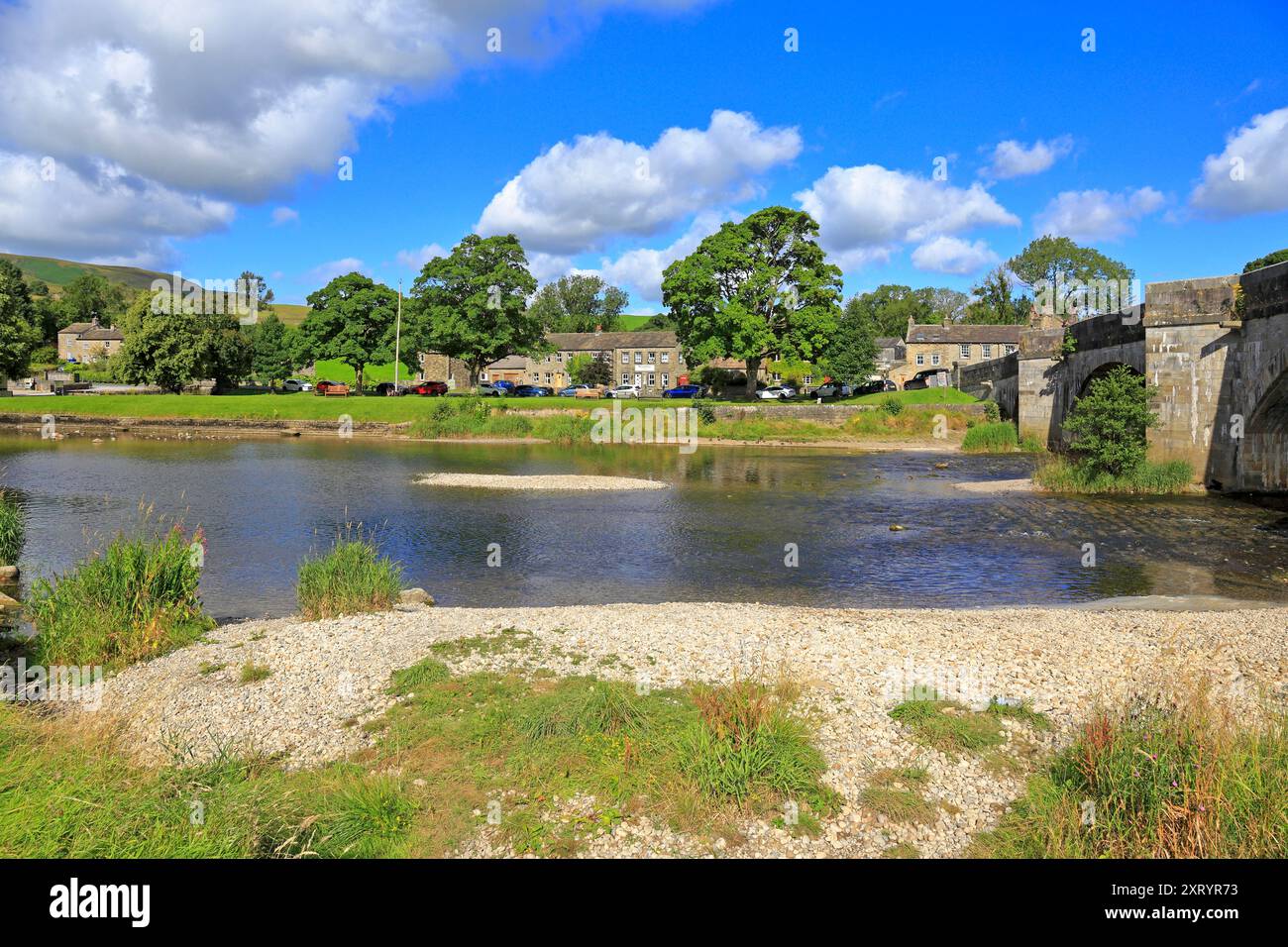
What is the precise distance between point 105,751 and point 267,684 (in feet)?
8.15

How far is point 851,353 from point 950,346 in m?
26.7

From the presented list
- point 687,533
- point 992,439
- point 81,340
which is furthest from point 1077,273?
point 81,340

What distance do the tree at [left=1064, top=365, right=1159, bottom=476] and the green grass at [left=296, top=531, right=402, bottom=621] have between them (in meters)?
29.4

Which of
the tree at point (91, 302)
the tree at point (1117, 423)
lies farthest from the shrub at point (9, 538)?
the tree at point (91, 302)

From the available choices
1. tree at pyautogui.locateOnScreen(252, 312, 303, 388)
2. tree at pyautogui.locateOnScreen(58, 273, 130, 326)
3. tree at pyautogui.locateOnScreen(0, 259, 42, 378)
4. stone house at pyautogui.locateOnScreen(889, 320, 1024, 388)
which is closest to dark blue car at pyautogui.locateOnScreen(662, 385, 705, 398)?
stone house at pyautogui.locateOnScreen(889, 320, 1024, 388)

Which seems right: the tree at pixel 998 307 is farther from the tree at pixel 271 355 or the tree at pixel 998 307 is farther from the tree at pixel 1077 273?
the tree at pixel 271 355

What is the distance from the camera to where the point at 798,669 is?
10.6m

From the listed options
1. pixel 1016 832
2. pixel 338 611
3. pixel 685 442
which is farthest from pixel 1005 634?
pixel 685 442

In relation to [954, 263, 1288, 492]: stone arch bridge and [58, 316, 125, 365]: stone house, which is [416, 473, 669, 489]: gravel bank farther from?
[58, 316, 125, 365]: stone house

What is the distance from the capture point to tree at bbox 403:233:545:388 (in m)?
75.8

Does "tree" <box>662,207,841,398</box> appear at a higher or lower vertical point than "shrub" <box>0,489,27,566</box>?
higher

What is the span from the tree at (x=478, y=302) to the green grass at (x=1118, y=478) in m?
53.1

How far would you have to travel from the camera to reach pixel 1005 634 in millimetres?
12516
